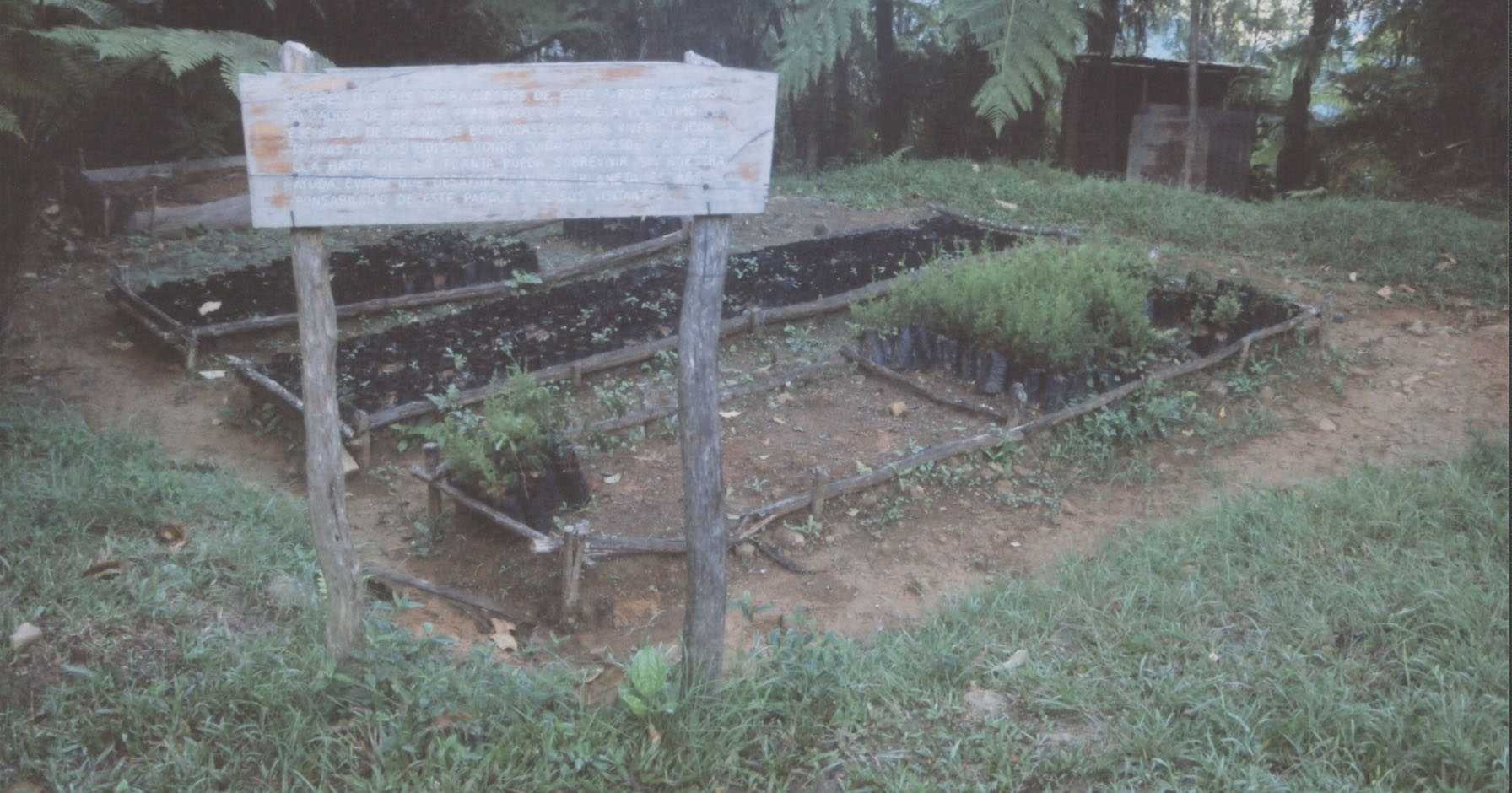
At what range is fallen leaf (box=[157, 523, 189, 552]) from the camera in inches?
165

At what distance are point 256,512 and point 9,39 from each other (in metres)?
2.14

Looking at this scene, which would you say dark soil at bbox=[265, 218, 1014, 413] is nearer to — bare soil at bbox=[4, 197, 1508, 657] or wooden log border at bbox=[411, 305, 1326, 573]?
bare soil at bbox=[4, 197, 1508, 657]

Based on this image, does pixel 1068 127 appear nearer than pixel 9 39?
No

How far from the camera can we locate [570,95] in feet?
9.69

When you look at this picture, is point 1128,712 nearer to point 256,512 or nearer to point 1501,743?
point 1501,743

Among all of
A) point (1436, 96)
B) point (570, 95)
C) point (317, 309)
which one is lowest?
point (317, 309)

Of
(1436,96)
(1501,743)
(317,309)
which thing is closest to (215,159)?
(317,309)

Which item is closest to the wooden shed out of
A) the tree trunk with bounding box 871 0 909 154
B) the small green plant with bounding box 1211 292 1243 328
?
the tree trunk with bounding box 871 0 909 154

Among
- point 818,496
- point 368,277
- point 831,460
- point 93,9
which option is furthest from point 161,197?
point 818,496

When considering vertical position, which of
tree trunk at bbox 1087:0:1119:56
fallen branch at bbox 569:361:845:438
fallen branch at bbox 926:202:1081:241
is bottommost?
fallen branch at bbox 569:361:845:438

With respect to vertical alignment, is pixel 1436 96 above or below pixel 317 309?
above

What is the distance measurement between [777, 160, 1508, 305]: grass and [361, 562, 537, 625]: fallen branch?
281 inches

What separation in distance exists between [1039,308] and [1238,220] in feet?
15.2

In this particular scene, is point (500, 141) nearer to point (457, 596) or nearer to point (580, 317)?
point (457, 596)
